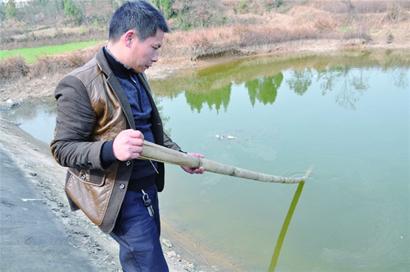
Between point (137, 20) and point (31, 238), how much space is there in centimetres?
261

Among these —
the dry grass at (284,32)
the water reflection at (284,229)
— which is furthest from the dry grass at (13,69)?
the water reflection at (284,229)

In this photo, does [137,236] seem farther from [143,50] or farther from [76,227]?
[76,227]

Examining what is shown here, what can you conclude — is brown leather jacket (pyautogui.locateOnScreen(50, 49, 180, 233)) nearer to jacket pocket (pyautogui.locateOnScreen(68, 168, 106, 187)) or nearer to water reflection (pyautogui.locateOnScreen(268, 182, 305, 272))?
jacket pocket (pyautogui.locateOnScreen(68, 168, 106, 187))

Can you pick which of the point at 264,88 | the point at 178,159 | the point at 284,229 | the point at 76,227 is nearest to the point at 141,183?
the point at 178,159

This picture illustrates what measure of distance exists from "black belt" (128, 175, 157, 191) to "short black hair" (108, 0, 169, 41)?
55cm

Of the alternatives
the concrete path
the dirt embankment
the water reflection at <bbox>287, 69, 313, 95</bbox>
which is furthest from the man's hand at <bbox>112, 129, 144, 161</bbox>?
the water reflection at <bbox>287, 69, 313, 95</bbox>

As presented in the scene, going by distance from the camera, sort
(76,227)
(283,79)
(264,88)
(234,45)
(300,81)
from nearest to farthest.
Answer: (76,227) < (264,88) < (300,81) < (283,79) < (234,45)

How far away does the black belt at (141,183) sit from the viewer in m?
1.50

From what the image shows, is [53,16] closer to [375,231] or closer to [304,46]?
[304,46]

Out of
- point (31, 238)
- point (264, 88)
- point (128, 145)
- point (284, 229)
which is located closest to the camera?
point (128, 145)

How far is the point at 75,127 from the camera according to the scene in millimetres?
1312

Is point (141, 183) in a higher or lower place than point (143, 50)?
lower

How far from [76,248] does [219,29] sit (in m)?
17.8

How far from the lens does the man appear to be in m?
1.30
